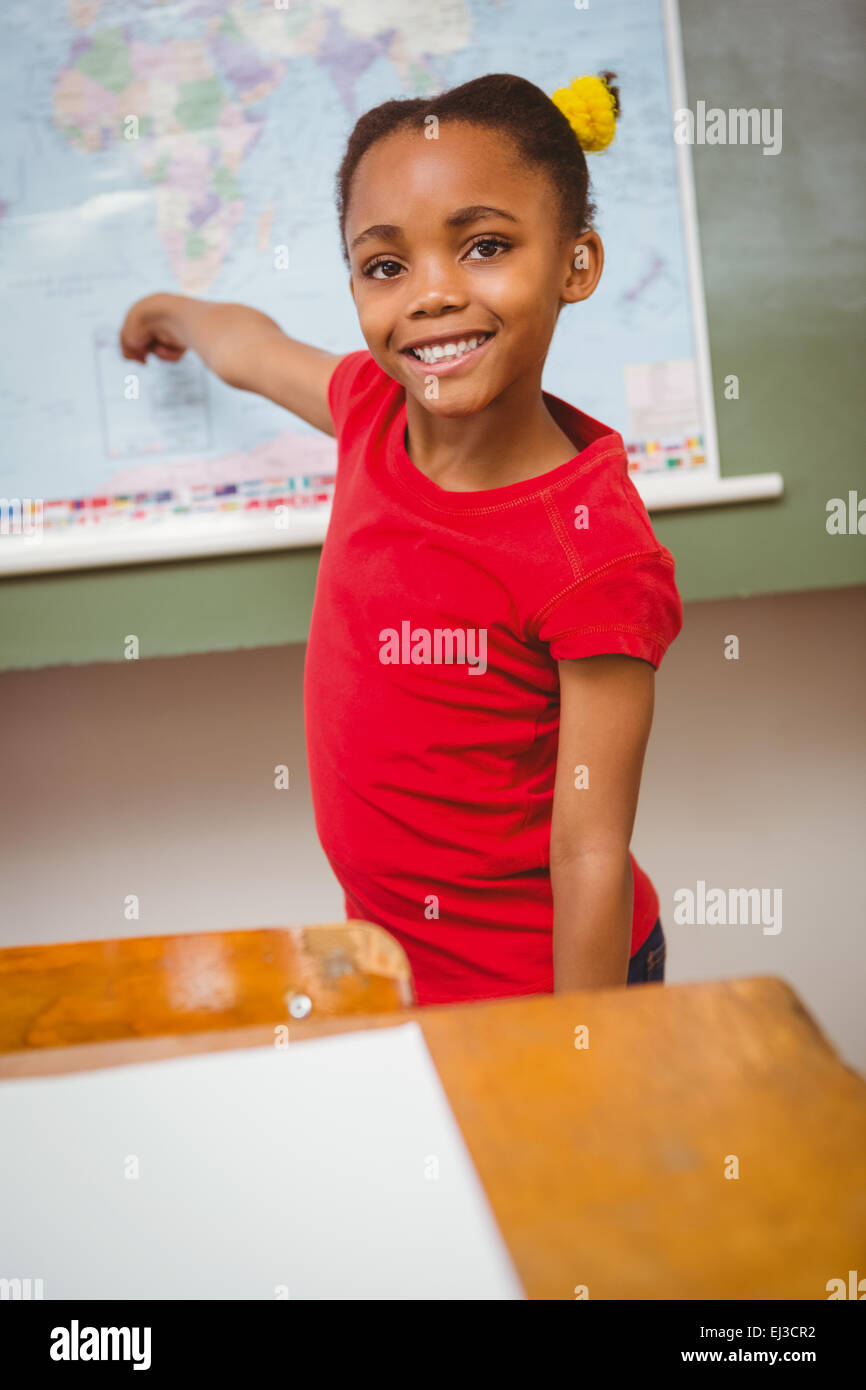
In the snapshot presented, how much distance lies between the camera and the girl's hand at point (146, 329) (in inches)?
54.1

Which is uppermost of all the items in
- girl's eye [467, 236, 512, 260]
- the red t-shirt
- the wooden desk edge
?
girl's eye [467, 236, 512, 260]

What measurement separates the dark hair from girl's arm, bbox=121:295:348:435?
286mm

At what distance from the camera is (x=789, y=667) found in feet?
5.54

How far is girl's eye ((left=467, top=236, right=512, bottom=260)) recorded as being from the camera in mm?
889

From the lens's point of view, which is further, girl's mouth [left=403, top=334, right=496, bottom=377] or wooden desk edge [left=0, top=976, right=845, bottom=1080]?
girl's mouth [left=403, top=334, right=496, bottom=377]

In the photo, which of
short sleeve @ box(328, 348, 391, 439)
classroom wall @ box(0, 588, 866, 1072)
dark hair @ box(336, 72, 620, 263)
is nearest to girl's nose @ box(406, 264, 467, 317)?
dark hair @ box(336, 72, 620, 263)

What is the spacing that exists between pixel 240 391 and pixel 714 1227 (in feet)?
3.85

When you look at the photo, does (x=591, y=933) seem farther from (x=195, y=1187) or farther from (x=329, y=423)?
(x=329, y=423)

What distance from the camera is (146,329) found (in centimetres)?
138
